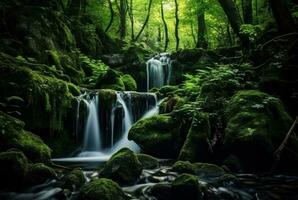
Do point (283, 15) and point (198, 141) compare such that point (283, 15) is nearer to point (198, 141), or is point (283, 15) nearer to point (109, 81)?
point (198, 141)

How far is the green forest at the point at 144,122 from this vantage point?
6555 mm

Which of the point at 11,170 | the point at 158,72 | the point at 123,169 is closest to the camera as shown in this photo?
the point at 11,170

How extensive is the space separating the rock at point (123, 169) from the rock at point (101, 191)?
1047 millimetres

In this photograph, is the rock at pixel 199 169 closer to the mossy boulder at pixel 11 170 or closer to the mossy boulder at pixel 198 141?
the mossy boulder at pixel 198 141

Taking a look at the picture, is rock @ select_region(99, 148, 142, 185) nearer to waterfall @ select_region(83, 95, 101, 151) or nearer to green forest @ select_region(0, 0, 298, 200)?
green forest @ select_region(0, 0, 298, 200)

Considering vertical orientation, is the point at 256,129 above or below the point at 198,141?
above

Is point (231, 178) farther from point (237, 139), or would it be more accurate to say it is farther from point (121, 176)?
point (121, 176)

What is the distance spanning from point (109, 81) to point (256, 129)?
8.93 metres

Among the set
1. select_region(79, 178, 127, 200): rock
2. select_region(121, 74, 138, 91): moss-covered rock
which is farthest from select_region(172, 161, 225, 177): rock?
select_region(121, 74, 138, 91): moss-covered rock

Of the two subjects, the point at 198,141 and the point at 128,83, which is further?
the point at 128,83

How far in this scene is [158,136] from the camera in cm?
1009

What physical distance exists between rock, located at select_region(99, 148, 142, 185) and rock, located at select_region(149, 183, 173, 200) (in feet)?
2.33

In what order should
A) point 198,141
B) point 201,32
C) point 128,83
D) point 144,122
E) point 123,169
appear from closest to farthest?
point 123,169
point 198,141
point 144,122
point 128,83
point 201,32

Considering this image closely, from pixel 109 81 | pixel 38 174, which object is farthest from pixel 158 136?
pixel 109 81
